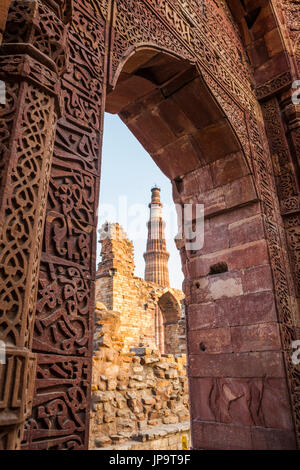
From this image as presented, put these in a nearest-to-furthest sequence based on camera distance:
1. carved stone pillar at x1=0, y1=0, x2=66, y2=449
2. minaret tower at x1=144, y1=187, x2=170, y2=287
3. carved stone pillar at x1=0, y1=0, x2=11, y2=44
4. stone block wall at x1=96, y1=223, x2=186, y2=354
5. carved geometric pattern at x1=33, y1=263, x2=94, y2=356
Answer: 1. carved stone pillar at x1=0, y1=0, x2=66, y2=449
2. carved stone pillar at x1=0, y1=0, x2=11, y2=44
3. carved geometric pattern at x1=33, y1=263, x2=94, y2=356
4. stone block wall at x1=96, y1=223, x2=186, y2=354
5. minaret tower at x1=144, y1=187, x2=170, y2=287

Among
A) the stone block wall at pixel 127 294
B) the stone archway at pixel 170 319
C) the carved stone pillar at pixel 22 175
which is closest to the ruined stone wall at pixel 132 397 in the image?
the carved stone pillar at pixel 22 175

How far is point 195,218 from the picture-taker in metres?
3.94

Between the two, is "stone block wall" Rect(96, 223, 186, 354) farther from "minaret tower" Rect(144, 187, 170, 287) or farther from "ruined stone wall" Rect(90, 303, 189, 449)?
"minaret tower" Rect(144, 187, 170, 287)

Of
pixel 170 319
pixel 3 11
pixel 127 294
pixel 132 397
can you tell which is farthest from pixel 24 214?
pixel 170 319

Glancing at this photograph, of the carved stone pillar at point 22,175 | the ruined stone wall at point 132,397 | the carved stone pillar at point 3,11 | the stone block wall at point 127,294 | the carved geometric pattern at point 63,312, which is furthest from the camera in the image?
the stone block wall at point 127,294

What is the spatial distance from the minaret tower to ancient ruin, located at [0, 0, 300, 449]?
57.1ft

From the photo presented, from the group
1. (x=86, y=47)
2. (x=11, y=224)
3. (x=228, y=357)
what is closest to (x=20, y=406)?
(x=11, y=224)

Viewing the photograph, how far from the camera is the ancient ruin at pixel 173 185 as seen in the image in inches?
47.8

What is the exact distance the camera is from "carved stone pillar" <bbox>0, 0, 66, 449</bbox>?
0.98 metres

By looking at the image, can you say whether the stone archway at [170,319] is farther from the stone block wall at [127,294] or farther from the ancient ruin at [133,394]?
the ancient ruin at [133,394]

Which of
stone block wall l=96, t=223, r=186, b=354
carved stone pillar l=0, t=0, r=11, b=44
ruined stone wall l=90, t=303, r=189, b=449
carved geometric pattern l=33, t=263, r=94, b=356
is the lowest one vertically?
ruined stone wall l=90, t=303, r=189, b=449

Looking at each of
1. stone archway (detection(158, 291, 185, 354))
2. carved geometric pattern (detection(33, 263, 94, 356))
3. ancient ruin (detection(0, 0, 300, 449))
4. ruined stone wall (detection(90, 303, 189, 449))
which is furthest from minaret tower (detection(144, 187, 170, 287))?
carved geometric pattern (detection(33, 263, 94, 356))

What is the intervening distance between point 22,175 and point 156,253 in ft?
75.6

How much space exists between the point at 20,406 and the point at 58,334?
1.47ft
